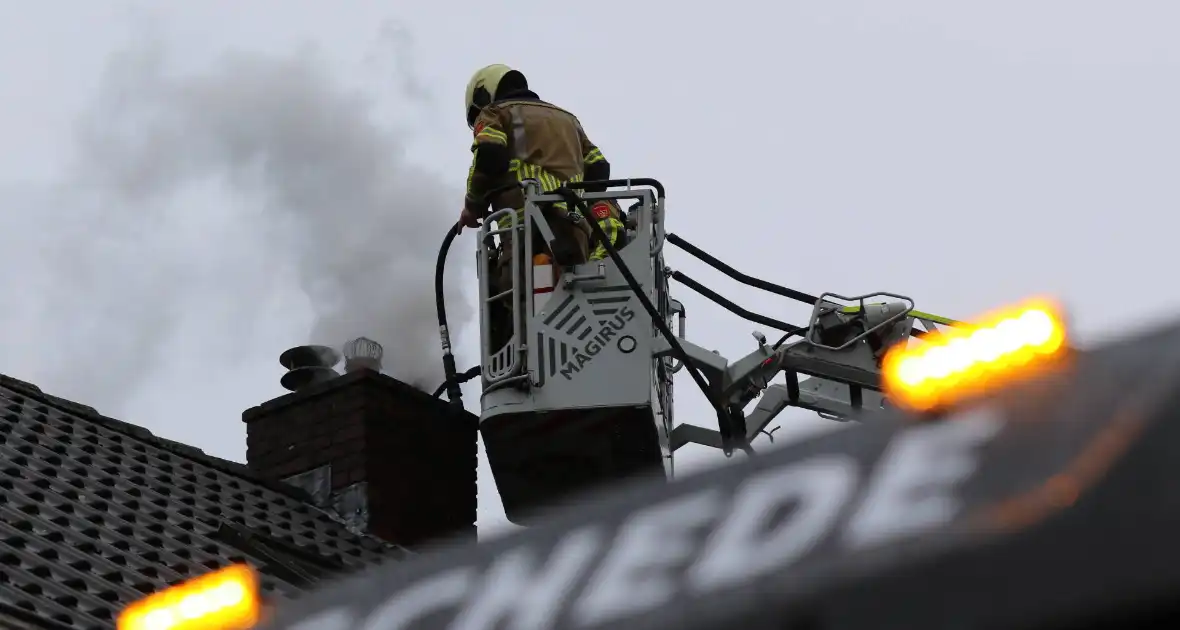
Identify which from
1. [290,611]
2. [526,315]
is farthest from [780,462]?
[526,315]

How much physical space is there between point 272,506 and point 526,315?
1.70m

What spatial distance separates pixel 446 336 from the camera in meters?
11.4

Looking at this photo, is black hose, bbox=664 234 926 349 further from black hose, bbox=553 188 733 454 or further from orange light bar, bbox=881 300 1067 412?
orange light bar, bbox=881 300 1067 412

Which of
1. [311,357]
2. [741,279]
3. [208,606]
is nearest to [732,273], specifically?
[741,279]

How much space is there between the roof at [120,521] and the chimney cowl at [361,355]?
94 centimetres

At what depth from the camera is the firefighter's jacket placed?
1058 cm

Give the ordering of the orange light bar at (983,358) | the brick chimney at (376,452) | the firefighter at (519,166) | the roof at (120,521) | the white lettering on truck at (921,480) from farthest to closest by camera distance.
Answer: the brick chimney at (376,452), the firefighter at (519,166), the roof at (120,521), the orange light bar at (983,358), the white lettering on truck at (921,480)

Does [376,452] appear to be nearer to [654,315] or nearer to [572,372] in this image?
[572,372]

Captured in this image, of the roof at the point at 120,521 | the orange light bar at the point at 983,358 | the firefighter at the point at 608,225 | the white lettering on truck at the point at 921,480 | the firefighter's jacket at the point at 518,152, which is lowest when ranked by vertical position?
the white lettering on truck at the point at 921,480

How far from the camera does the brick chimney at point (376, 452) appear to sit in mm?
10891

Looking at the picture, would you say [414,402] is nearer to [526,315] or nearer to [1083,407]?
[526,315]

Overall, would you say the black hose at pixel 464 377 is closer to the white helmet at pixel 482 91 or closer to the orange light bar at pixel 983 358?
the white helmet at pixel 482 91

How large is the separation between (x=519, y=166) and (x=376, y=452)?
1759 mm

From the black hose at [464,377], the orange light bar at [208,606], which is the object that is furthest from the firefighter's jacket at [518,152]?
the orange light bar at [208,606]
